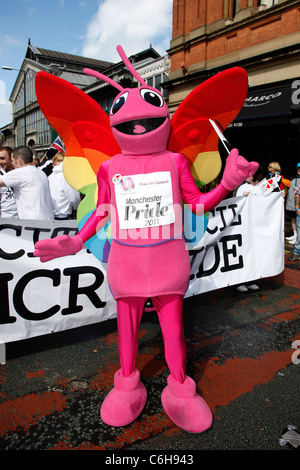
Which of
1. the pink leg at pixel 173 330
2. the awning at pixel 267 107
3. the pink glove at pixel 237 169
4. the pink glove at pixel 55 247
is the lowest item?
the pink leg at pixel 173 330

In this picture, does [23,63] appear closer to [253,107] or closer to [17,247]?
[253,107]

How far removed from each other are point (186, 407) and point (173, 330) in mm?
480

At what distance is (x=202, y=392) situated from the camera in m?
2.39

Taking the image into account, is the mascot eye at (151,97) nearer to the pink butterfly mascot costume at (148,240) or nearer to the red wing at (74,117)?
the pink butterfly mascot costume at (148,240)

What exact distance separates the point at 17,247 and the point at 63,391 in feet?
4.07

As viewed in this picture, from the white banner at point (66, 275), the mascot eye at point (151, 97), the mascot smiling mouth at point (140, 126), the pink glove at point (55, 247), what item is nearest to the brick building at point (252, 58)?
the white banner at point (66, 275)

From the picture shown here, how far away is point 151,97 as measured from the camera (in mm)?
2043

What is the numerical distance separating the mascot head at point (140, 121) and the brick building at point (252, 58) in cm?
671

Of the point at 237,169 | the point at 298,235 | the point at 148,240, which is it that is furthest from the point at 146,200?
the point at 298,235

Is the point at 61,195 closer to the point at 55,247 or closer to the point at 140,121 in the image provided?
the point at 55,247

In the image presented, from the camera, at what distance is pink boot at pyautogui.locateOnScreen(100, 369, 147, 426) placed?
2.05 meters

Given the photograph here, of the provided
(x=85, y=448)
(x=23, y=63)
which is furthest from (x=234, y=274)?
(x=23, y=63)

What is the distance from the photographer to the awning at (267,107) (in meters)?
8.49

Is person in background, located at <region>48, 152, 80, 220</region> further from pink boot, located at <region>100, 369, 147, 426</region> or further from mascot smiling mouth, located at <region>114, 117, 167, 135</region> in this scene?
pink boot, located at <region>100, 369, 147, 426</region>
